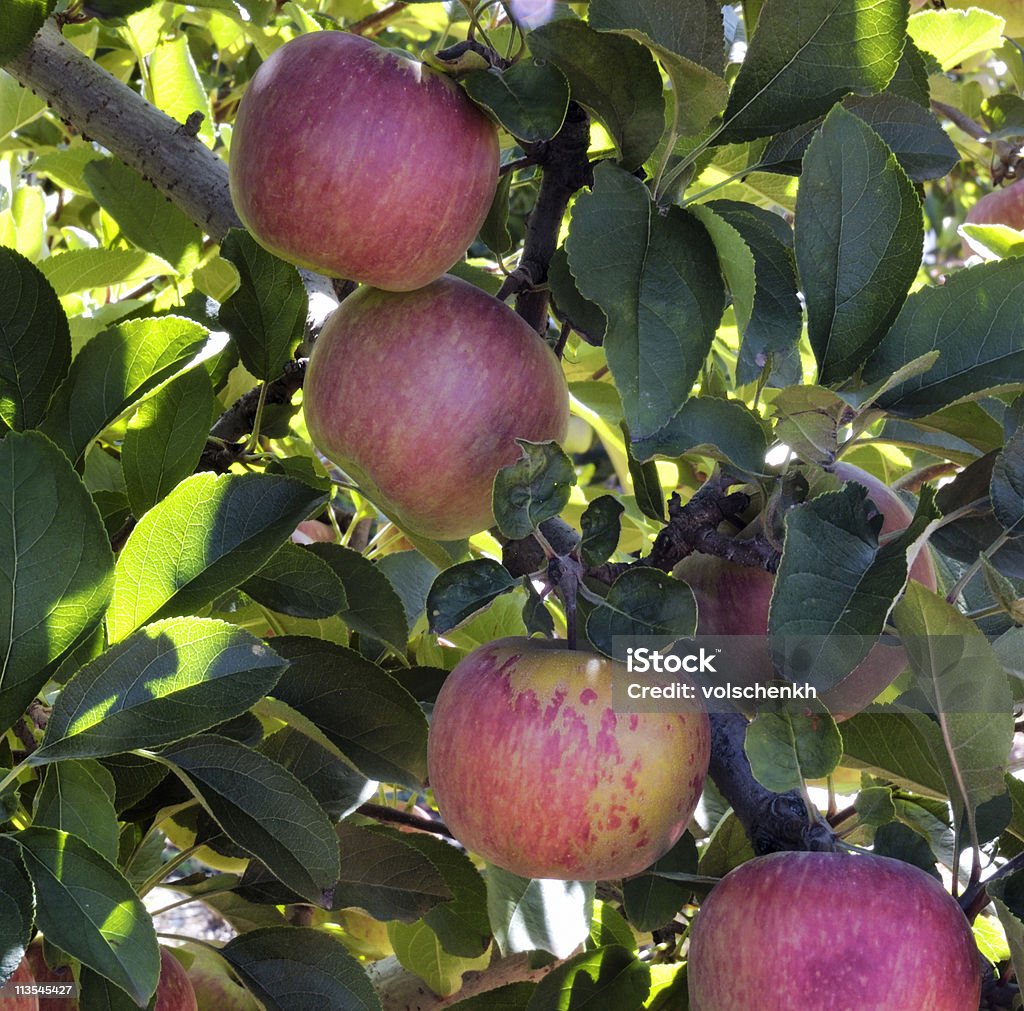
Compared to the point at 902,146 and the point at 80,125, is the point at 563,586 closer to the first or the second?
the point at 902,146

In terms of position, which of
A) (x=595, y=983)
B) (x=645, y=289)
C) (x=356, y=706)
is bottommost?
(x=595, y=983)

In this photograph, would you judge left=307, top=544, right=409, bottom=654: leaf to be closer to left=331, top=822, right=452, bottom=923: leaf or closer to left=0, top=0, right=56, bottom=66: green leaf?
left=331, top=822, right=452, bottom=923: leaf

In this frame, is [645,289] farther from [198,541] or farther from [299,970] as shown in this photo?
[299,970]

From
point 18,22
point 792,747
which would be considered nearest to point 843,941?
point 792,747

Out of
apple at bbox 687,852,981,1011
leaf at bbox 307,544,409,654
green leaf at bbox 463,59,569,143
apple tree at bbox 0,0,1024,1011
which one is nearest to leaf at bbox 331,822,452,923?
apple tree at bbox 0,0,1024,1011

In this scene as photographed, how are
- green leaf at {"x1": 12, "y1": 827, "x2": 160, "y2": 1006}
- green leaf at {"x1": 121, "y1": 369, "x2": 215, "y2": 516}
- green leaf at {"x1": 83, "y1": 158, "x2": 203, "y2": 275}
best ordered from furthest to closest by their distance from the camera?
green leaf at {"x1": 83, "y1": 158, "x2": 203, "y2": 275} < green leaf at {"x1": 121, "y1": 369, "x2": 215, "y2": 516} < green leaf at {"x1": 12, "y1": 827, "x2": 160, "y2": 1006}

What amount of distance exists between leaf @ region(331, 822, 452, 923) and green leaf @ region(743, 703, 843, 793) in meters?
0.28

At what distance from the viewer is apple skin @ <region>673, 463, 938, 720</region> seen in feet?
2.51

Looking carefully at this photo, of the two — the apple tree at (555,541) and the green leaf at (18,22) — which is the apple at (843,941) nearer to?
the apple tree at (555,541)

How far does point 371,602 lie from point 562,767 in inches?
9.3

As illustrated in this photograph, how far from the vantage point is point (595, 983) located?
31.9 inches

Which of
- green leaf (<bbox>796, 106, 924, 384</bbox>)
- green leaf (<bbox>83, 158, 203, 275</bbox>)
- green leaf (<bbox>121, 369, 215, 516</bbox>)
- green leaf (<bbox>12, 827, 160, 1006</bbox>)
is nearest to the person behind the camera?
green leaf (<bbox>12, 827, 160, 1006</bbox>)

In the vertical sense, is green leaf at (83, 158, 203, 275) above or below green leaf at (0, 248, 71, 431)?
below

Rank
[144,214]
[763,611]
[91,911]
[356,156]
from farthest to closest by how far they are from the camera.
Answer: [144,214], [763,611], [356,156], [91,911]
